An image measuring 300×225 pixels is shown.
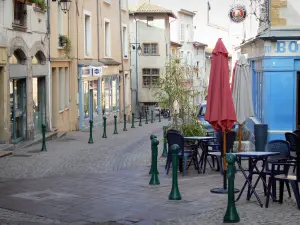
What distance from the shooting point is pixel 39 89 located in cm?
2539

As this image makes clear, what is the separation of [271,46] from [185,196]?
869 cm

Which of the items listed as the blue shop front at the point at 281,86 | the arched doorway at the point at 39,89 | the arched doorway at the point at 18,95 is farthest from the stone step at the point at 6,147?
the blue shop front at the point at 281,86

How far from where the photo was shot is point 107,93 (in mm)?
36531

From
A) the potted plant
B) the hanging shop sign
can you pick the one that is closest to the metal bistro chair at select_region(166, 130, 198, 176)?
the potted plant

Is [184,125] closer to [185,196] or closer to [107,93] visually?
[185,196]

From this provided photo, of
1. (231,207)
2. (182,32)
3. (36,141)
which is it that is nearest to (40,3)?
(36,141)

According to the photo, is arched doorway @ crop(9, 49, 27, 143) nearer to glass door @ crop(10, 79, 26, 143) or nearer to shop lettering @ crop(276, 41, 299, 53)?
glass door @ crop(10, 79, 26, 143)

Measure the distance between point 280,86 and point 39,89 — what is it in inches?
404

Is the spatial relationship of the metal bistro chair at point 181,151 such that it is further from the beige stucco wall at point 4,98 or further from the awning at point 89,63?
the awning at point 89,63

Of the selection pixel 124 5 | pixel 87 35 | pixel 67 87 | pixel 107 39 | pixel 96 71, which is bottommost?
pixel 67 87

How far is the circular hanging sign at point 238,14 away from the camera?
2647 centimetres

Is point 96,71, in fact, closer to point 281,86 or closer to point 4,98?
point 4,98

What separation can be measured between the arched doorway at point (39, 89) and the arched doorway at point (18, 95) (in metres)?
1.19

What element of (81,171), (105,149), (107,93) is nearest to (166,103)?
(105,149)
